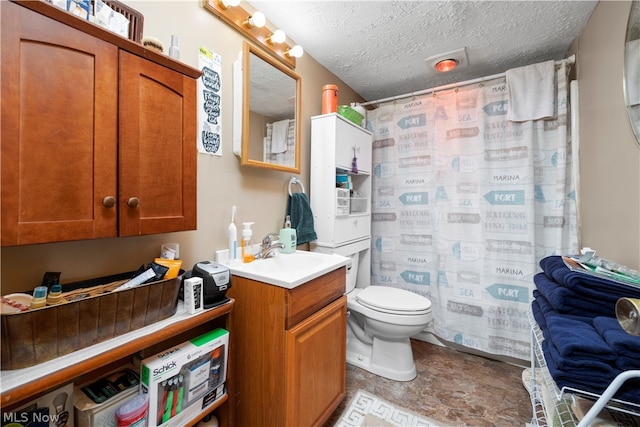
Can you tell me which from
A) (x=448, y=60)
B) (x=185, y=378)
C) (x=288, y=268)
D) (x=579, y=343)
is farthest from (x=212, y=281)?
(x=448, y=60)

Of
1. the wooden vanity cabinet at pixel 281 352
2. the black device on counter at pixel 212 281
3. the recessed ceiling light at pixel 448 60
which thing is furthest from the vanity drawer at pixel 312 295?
the recessed ceiling light at pixel 448 60

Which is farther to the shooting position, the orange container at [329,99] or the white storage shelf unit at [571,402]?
the orange container at [329,99]

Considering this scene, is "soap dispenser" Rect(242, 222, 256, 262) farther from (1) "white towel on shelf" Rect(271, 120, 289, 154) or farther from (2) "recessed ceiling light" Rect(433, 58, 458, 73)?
(2) "recessed ceiling light" Rect(433, 58, 458, 73)

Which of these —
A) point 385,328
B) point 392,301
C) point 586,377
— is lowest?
point 385,328

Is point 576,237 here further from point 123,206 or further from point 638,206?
point 123,206

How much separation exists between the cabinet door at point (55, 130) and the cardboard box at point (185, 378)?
42 centimetres

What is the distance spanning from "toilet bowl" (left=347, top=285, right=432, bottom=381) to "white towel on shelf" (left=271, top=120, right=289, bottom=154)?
114 centimetres

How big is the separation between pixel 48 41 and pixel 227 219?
843 millimetres

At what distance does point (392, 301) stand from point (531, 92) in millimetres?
1669

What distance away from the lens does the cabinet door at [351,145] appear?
1791 millimetres

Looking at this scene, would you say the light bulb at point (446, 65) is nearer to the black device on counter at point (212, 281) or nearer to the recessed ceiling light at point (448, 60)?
the recessed ceiling light at point (448, 60)

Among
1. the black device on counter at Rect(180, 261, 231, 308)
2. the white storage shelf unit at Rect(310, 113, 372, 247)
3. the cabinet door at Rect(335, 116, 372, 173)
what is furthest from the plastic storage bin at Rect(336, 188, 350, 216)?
the black device on counter at Rect(180, 261, 231, 308)

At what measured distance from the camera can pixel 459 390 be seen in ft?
5.32

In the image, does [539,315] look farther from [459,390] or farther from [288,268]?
[288,268]
